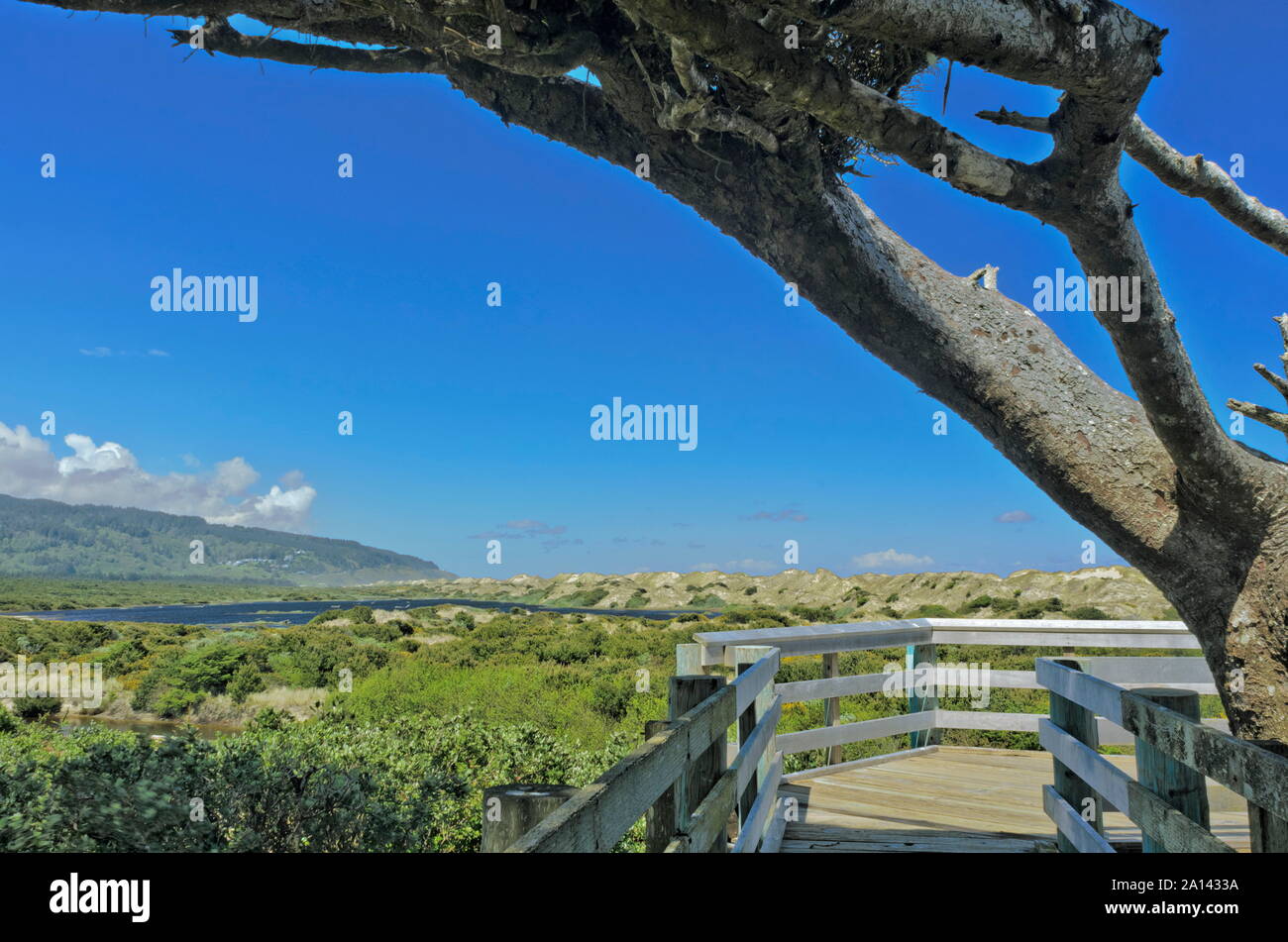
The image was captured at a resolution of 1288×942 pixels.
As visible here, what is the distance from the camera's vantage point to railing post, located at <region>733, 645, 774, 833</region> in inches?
161

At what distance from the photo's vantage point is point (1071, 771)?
4273mm

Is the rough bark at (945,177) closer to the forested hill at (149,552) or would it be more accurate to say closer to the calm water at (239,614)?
the calm water at (239,614)

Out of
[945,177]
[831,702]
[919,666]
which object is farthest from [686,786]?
[919,666]

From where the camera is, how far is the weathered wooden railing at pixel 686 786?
151 cm

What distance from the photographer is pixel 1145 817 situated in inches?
114

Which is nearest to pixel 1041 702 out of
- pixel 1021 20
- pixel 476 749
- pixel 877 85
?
pixel 476 749

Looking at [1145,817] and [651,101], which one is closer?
[1145,817]

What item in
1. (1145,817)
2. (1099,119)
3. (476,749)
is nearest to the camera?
(1145,817)

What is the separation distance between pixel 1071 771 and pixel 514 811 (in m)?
3.68

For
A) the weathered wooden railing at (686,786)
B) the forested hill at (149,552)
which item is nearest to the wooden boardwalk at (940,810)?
the weathered wooden railing at (686,786)

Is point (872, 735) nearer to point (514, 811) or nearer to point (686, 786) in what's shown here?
point (686, 786)

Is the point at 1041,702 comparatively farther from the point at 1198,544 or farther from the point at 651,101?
the point at 651,101

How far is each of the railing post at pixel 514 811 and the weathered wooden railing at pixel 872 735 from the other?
0.10 ft
